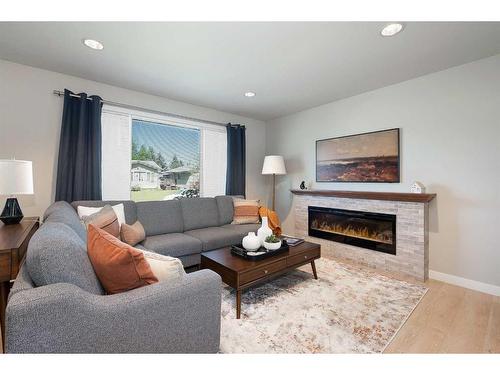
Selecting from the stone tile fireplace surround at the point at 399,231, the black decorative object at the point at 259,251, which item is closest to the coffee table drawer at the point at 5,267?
the black decorative object at the point at 259,251

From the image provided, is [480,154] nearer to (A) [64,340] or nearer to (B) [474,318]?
(B) [474,318]

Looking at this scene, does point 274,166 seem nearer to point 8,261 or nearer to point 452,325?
point 452,325

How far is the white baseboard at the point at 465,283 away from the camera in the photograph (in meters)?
2.32

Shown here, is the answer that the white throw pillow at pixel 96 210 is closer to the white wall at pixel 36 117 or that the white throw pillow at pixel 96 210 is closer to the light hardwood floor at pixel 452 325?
the white wall at pixel 36 117

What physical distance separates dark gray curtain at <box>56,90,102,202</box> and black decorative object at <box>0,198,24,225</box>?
631 millimetres

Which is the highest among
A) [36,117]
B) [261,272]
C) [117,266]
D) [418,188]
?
[36,117]

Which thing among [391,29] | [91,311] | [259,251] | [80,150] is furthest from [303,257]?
[80,150]

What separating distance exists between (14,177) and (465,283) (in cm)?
442

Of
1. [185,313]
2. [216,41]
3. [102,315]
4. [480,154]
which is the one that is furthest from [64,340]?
[480,154]

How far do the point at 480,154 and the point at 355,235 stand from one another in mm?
1649

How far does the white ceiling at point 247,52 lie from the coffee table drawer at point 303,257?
2022mm

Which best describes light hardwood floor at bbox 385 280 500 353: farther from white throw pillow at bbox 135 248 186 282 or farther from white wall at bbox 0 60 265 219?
white wall at bbox 0 60 265 219

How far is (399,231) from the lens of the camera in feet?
9.34
